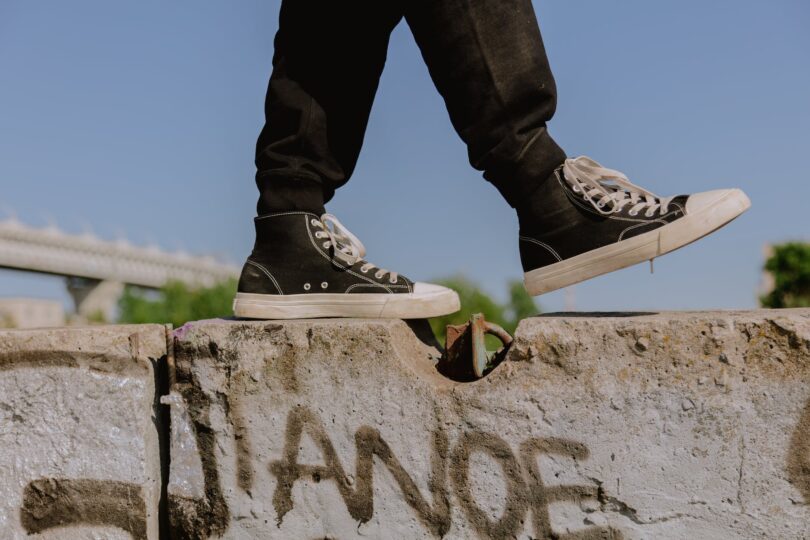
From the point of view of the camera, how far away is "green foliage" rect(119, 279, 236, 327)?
4056 centimetres

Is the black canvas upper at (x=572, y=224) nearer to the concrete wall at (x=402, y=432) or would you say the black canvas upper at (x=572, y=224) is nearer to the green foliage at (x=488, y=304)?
the concrete wall at (x=402, y=432)

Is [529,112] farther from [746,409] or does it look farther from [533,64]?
[746,409]

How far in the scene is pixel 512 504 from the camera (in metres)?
2.11

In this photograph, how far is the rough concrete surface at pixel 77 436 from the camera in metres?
2.36

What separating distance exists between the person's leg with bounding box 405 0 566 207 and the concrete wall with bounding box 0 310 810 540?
0.47 m

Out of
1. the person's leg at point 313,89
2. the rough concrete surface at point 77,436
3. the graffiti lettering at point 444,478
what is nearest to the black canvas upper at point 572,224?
the graffiti lettering at point 444,478

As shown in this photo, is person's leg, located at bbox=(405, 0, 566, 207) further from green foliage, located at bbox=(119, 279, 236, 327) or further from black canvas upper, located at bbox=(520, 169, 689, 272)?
green foliage, located at bbox=(119, 279, 236, 327)

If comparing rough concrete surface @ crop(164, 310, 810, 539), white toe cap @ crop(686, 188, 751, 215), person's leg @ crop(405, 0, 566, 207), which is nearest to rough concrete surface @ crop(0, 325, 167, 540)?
rough concrete surface @ crop(164, 310, 810, 539)

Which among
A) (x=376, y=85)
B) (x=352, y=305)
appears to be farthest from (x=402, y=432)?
(x=376, y=85)

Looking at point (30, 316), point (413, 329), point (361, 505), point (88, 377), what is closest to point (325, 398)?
point (361, 505)

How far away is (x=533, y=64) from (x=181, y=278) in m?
47.9

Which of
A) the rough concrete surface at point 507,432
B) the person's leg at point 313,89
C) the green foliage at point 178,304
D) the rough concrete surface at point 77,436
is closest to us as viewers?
the rough concrete surface at point 507,432

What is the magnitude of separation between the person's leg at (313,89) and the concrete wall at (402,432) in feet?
1.59

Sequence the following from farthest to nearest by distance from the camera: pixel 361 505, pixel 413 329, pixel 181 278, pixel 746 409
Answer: pixel 181 278 → pixel 413 329 → pixel 361 505 → pixel 746 409
